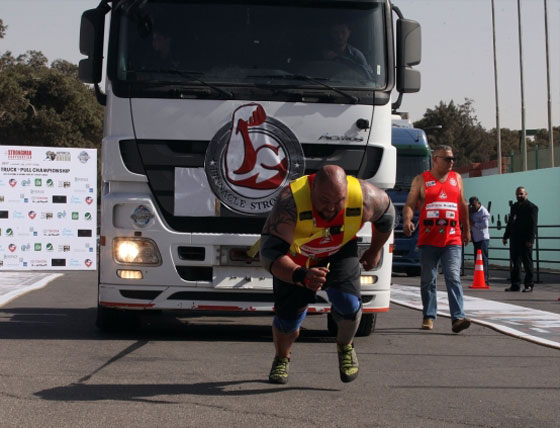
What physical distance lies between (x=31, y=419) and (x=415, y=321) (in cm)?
724

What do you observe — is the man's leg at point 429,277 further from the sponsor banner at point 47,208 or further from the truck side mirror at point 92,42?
the sponsor banner at point 47,208

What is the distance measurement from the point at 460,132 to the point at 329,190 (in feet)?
346

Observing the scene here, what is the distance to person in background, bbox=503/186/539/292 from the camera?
19.3 m

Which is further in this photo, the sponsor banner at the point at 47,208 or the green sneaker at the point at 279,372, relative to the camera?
the sponsor banner at the point at 47,208

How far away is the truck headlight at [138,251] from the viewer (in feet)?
31.1

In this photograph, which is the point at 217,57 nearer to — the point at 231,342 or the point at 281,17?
the point at 281,17

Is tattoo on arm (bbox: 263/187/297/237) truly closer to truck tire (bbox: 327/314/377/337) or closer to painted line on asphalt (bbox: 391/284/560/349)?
truck tire (bbox: 327/314/377/337)

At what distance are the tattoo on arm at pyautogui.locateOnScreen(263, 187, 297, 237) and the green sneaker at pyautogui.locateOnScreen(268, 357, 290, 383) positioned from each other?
100 cm

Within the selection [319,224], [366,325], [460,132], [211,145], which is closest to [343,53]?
[211,145]

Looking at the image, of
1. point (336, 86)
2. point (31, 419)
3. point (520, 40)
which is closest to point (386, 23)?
point (336, 86)

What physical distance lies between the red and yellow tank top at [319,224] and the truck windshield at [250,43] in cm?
328

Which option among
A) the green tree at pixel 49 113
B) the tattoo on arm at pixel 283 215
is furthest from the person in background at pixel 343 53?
the green tree at pixel 49 113

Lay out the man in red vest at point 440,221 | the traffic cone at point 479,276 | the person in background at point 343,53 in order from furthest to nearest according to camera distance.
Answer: the traffic cone at point 479,276 < the man in red vest at point 440,221 < the person in background at point 343,53

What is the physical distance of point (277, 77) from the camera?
9703 mm
